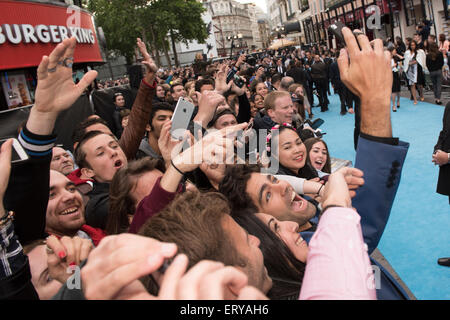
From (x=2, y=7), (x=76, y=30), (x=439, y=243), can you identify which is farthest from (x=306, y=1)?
(x=439, y=243)

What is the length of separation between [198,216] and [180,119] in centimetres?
132

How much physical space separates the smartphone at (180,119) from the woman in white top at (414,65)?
10.1 meters

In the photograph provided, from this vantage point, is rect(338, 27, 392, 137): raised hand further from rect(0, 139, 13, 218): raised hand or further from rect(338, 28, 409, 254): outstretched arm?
rect(0, 139, 13, 218): raised hand

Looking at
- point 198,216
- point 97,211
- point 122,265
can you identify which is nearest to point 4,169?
point 198,216

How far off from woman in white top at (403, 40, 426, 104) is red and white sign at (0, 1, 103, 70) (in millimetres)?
10143

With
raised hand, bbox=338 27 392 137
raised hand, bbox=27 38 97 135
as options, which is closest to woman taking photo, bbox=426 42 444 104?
raised hand, bbox=338 27 392 137

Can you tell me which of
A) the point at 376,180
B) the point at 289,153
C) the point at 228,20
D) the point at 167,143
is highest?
the point at 228,20

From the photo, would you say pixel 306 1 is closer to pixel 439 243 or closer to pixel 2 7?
pixel 2 7

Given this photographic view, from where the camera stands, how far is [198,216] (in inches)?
54.8

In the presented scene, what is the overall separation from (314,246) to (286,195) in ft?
3.75

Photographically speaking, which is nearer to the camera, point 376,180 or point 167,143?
point 376,180

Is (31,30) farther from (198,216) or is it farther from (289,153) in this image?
(198,216)
